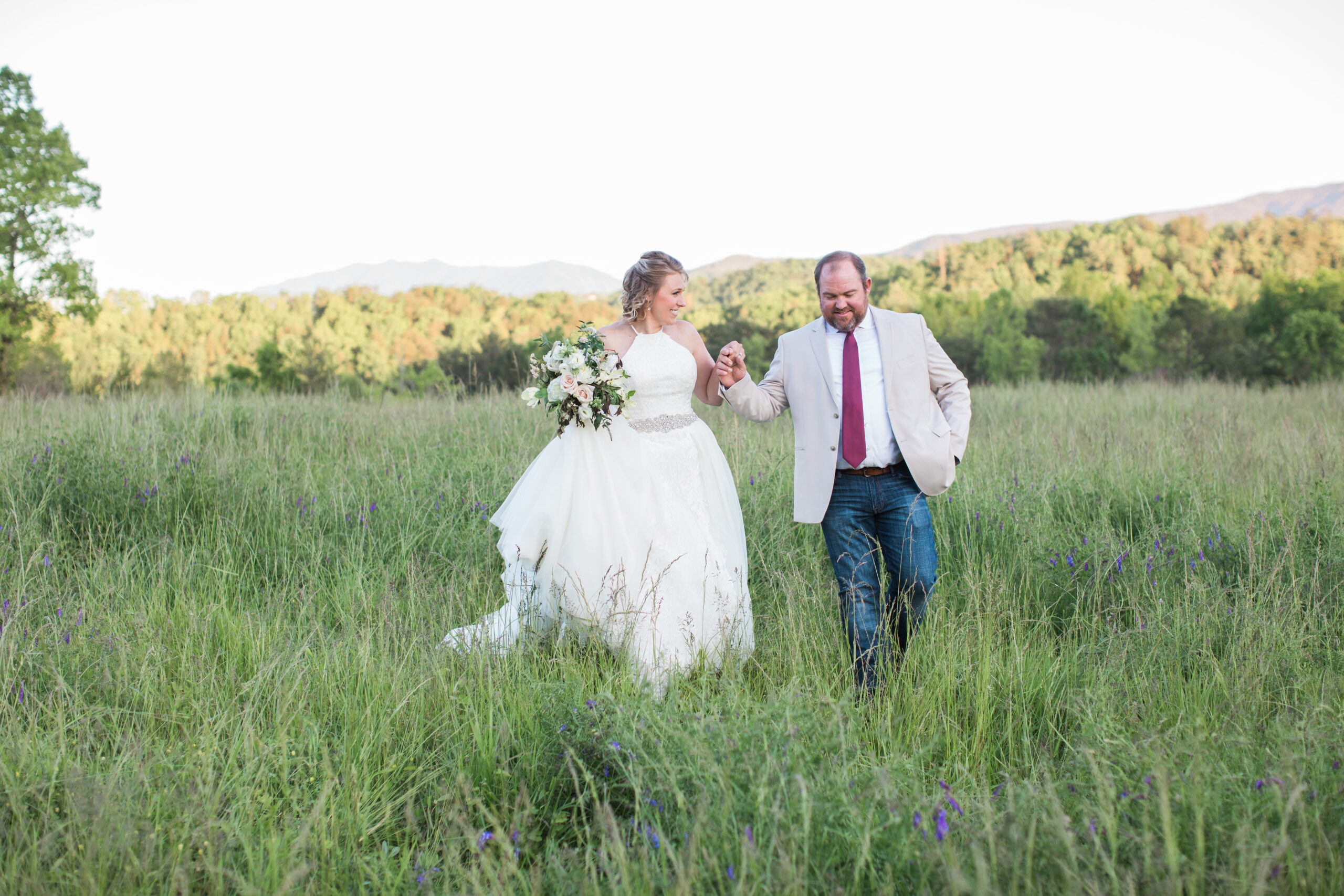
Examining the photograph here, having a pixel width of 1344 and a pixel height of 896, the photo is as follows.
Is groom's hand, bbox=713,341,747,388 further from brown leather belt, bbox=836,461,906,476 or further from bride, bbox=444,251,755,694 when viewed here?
brown leather belt, bbox=836,461,906,476

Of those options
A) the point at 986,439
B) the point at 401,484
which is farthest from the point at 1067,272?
the point at 401,484

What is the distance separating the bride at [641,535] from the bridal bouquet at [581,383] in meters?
0.15

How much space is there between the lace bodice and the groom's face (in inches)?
39.3

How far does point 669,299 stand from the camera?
4.43 metres

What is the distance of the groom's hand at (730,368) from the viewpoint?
3.92 meters

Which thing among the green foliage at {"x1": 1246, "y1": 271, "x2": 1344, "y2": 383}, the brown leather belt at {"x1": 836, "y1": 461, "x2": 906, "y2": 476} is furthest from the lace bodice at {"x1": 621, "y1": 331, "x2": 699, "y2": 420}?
the green foliage at {"x1": 1246, "y1": 271, "x2": 1344, "y2": 383}

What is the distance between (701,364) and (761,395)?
0.75 metres

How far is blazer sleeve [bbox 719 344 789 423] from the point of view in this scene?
3.93m

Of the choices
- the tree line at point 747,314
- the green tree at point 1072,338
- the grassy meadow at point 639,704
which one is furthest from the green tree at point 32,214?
the green tree at point 1072,338

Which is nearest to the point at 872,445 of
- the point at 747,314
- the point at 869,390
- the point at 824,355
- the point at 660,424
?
the point at 869,390

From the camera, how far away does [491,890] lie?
6.69 ft

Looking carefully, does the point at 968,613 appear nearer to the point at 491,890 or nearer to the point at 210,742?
the point at 491,890

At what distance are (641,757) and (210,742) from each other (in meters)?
1.54

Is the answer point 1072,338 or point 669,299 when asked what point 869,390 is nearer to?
point 669,299
